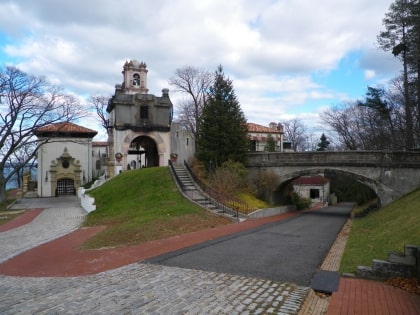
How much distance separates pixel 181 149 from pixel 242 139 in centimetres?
961

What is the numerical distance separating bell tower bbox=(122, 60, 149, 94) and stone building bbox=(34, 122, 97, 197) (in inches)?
305

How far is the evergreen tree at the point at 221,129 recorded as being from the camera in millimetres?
28500

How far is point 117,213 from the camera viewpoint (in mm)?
20625

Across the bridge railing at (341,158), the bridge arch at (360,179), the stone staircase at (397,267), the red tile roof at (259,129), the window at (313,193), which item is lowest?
the window at (313,193)

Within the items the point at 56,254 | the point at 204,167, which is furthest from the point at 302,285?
the point at 204,167

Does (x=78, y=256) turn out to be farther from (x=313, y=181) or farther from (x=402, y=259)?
(x=313, y=181)

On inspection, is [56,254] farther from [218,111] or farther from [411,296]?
[218,111]

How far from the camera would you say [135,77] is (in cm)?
4391

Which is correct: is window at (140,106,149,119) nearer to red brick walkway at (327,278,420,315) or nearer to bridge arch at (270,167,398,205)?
bridge arch at (270,167,398,205)

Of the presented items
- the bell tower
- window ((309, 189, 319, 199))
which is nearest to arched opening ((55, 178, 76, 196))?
the bell tower

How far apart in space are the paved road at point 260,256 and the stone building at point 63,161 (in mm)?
32676

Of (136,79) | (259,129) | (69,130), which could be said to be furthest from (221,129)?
(259,129)

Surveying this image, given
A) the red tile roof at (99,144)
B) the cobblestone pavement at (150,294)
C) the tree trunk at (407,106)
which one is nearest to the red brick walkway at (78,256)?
the cobblestone pavement at (150,294)

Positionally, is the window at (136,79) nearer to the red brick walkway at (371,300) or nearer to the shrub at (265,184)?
the shrub at (265,184)
